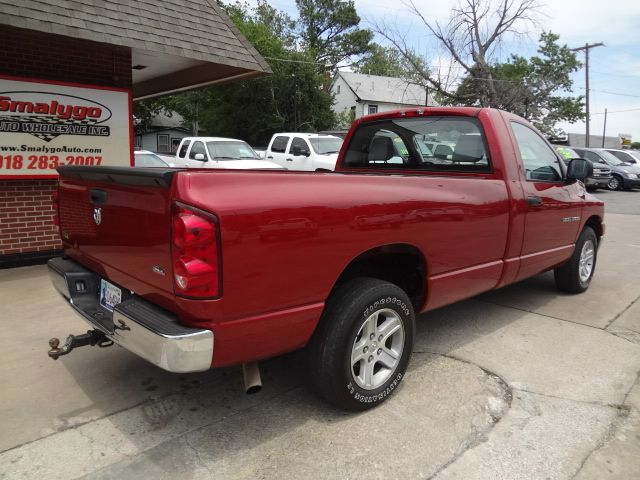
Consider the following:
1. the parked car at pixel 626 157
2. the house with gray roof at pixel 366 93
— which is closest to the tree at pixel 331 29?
the house with gray roof at pixel 366 93

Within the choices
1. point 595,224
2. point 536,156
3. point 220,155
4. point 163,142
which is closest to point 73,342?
point 536,156

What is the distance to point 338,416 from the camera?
3023mm

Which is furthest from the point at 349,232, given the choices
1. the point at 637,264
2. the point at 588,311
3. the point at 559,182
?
the point at 637,264

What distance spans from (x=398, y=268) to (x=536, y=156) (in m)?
2.04

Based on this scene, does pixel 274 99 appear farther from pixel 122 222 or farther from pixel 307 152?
pixel 122 222

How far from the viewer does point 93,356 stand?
12.6 feet

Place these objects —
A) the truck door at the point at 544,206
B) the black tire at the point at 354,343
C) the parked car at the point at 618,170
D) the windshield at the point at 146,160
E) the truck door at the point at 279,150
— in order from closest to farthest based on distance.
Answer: the black tire at the point at 354,343, the truck door at the point at 544,206, the windshield at the point at 146,160, the truck door at the point at 279,150, the parked car at the point at 618,170

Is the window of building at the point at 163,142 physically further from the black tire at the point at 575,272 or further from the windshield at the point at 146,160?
the black tire at the point at 575,272

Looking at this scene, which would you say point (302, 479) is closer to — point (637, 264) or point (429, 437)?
point (429, 437)

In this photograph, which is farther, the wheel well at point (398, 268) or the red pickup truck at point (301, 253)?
the wheel well at point (398, 268)

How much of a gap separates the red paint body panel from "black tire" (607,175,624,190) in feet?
69.3

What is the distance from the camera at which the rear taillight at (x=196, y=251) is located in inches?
87.6

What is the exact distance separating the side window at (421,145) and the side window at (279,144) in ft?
35.9

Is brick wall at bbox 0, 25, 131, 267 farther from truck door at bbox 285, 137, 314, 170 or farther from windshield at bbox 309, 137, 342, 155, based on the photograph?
windshield at bbox 309, 137, 342, 155
